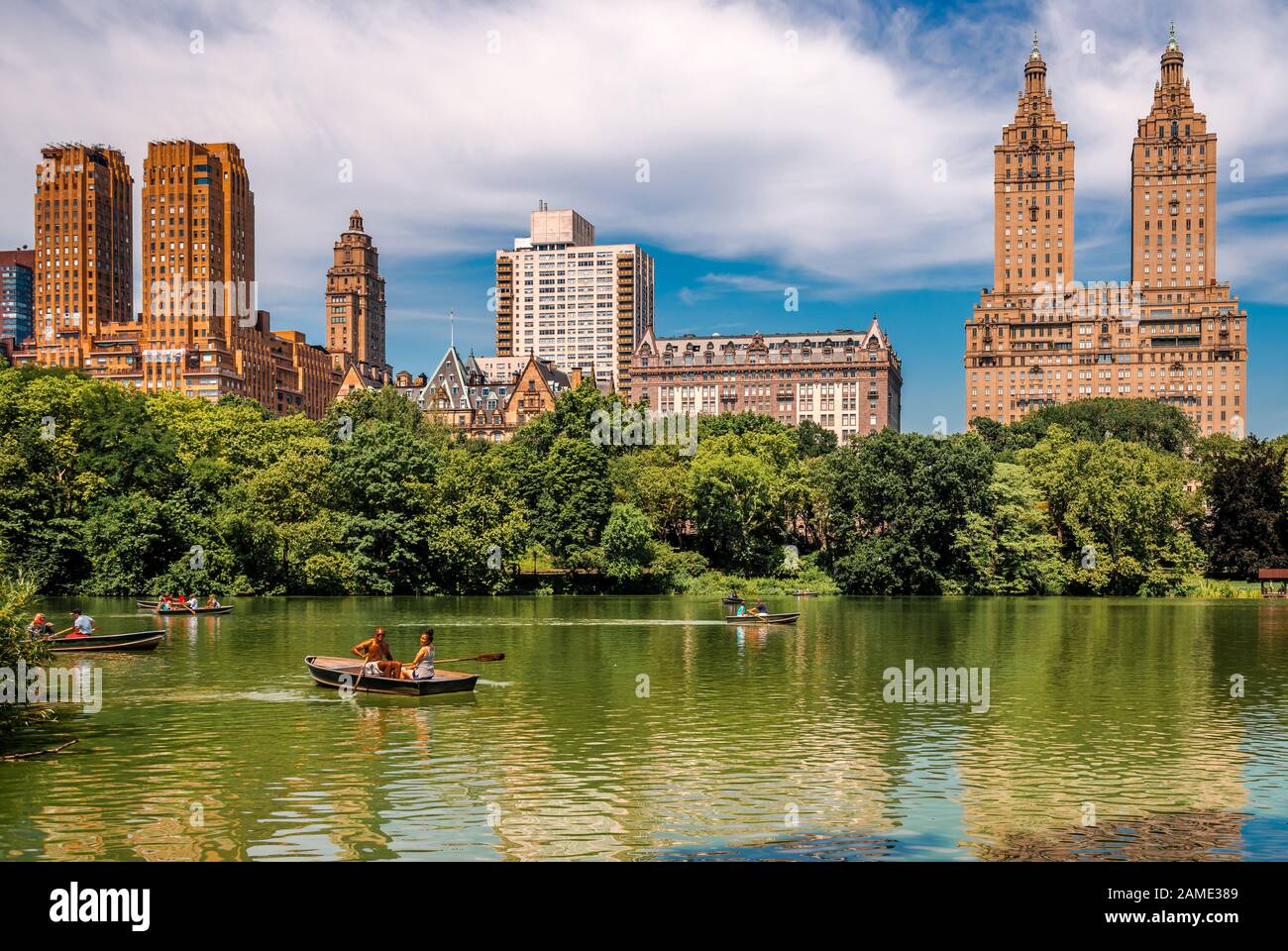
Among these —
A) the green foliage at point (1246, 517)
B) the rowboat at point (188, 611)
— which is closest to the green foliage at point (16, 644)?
the rowboat at point (188, 611)

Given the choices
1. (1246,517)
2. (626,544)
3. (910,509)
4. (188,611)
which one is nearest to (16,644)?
(188,611)

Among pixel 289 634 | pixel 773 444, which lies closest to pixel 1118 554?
pixel 773 444

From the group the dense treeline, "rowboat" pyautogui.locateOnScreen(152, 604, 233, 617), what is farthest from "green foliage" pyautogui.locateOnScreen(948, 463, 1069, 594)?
"rowboat" pyautogui.locateOnScreen(152, 604, 233, 617)

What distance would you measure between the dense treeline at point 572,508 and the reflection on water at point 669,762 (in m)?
33.0

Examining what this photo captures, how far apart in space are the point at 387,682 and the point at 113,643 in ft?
49.3

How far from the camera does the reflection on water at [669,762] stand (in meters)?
17.4

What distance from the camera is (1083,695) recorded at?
32.3 metres

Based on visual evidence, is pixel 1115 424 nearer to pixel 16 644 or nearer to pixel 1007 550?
pixel 1007 550

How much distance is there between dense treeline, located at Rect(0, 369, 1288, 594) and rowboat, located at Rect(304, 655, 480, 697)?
44.5 m

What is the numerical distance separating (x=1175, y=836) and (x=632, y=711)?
14.1 metres

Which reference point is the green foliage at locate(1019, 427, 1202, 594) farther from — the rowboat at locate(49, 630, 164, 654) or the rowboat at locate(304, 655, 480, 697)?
the rowboat at locate(49, 630, 164, 654)

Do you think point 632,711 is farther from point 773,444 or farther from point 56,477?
point 773,444

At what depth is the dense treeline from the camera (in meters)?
73.4

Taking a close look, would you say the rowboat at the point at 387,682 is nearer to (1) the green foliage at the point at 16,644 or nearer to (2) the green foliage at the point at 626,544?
(1) the green foliage at the point at 16,644
